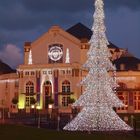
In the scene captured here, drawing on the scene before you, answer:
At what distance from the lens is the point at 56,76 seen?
78.4 meters

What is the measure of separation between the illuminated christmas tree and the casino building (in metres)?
35.7

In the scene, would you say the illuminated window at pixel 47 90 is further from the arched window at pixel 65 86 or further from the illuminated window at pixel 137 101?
the illuminated window at pixel 137 101

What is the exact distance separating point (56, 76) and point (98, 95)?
135 ft

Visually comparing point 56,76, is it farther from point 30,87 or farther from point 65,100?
point 30,87

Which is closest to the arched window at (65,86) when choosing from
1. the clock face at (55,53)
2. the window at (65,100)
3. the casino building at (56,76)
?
the casino building at (56,76)

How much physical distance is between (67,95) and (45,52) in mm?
9929

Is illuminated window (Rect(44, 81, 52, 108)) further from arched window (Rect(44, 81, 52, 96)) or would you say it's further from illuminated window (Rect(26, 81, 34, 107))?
illuminated window (Rect(26, 81, 34, 107))

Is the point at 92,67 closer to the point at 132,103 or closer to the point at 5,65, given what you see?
the point at 132,103

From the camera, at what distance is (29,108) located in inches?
3051

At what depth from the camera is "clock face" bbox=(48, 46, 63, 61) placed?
81812mm

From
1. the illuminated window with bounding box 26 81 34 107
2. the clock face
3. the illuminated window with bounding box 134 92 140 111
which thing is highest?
the clock face

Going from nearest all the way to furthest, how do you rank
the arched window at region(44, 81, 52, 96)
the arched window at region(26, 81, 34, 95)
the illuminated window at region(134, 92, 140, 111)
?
the illuminated window at region(134, 92, 140, 111), the arched window at region(44, 81, 52, 96), the arched window at region(26, 81, 34, 95)

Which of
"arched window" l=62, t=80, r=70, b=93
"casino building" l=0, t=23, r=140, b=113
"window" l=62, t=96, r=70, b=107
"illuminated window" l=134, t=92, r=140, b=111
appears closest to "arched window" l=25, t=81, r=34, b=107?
"casino building" l=0, t=23, r=140, b=113

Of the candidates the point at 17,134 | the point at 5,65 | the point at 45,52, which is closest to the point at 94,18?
the point at 17,134
